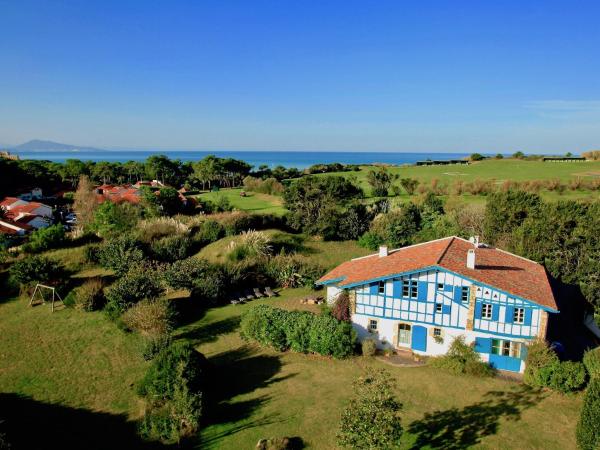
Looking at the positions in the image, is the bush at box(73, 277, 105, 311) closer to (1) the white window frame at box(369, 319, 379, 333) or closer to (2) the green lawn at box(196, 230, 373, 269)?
(2) the green lawn at box(196, 230, 373, 269)

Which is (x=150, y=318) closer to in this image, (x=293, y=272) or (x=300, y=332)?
(x=300, y=332)

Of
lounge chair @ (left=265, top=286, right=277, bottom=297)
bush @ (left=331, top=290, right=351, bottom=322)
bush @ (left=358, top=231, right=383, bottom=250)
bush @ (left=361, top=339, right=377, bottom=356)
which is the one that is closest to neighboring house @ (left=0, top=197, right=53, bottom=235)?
lounge chair @ (left=265, top=286, right=277, bottom=297)

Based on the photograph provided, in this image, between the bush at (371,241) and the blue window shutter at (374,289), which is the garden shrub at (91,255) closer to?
the blue window shutter at (374,289)

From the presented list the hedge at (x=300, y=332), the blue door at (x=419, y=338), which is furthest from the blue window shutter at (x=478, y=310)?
the hedge at (x=300, y=332)

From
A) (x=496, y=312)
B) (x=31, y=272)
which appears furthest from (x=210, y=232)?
(x=496, y=312)

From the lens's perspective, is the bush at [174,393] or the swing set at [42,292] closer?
the bush at [174,393]

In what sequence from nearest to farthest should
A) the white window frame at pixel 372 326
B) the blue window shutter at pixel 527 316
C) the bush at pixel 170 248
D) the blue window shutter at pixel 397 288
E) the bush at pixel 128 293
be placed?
the blue window shutter at pixel 527 316, the blue window shutter at pixel 397 288, the white window frame at pixel 372 326, the bush at pixel 128 293, the bush at pixel 170 248
